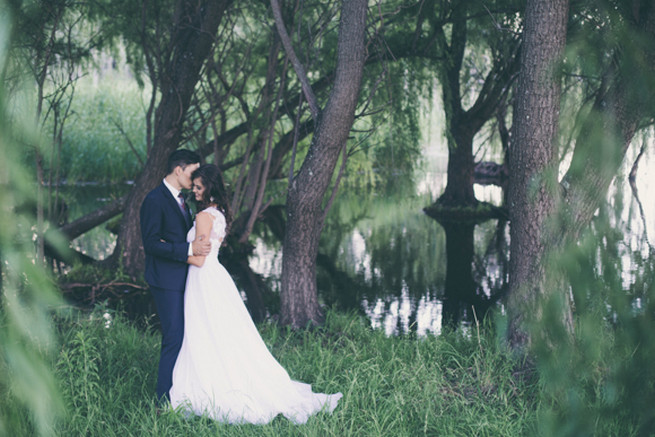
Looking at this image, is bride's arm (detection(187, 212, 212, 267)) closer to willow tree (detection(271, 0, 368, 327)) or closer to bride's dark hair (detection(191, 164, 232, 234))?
bride's dark hair (detection(191, 164, 232, 234))

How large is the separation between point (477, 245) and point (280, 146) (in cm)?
376

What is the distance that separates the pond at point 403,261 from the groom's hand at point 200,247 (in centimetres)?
194

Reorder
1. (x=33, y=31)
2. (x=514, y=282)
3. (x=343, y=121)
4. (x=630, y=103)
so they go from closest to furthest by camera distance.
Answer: (x=630, y=103)
(x=514, y=282)
(x=343, y=121)
(x=33, y=31)

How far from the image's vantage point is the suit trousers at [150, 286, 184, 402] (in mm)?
3742

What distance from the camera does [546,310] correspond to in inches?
39.3

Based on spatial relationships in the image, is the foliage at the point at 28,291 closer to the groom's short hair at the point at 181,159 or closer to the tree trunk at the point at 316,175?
the groom's short hair at the point at 181,159

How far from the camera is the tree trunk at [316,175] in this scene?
17.9ft

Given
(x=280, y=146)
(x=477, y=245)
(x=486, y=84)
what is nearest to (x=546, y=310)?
(x=280, y=146)

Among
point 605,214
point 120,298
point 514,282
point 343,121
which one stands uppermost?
point 343,121

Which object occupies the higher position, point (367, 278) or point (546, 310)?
point (546, 310)

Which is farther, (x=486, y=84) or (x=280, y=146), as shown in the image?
(x=486, y=84)

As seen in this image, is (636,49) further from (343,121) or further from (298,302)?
(298,302)

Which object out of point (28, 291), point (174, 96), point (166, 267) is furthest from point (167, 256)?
point (174, 96)

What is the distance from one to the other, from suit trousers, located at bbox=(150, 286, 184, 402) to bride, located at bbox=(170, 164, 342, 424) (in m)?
0.04
